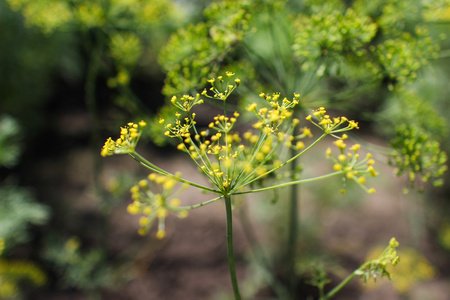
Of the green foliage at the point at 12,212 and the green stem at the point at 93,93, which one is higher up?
the green stem at the point at 93,93

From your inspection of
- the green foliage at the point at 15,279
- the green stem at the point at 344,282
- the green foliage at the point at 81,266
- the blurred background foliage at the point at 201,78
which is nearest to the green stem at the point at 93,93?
the blurred background foliage at the point at 201,78

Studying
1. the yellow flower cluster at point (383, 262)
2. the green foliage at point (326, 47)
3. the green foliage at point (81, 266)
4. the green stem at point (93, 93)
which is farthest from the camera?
the green foliage at point (81, 266)

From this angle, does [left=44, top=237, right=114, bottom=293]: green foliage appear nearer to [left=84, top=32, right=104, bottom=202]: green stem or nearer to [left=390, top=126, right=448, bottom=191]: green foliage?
[left=84, top=32, right=104, bottom=202]: green stem

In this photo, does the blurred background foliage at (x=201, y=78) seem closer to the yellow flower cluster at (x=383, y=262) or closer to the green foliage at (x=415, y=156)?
the green foliage at (x=415, y=156)

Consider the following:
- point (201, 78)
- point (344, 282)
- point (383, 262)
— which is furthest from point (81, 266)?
Answer: point (383, 262)

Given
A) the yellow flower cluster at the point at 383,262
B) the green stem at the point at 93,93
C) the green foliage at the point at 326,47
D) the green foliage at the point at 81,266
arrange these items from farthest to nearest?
the green foliage at the point at 81,266 < the green stem at the point at 93,93 < the green foliage at the point at 326,47 < the yellow flower cluster at the point at 383,262

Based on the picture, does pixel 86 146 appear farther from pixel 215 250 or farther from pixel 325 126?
pixel 325 126

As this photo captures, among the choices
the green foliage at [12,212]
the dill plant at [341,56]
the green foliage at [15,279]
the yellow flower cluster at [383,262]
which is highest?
the dill plant at [341,56]

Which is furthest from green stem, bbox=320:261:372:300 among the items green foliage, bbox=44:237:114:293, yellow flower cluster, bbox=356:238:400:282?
green foliage, bbox=44:237:114:293
